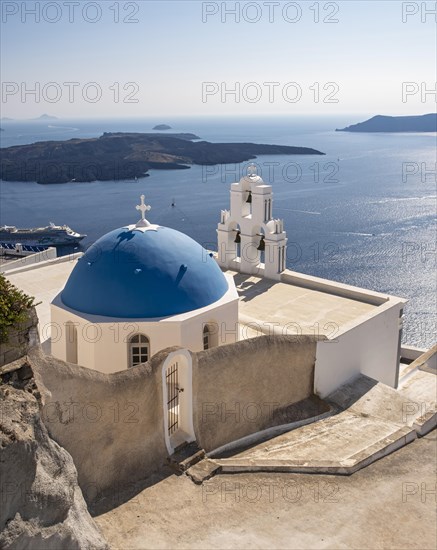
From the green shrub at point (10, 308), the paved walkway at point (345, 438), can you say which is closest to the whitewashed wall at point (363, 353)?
the paved walkway at point (345, 438)

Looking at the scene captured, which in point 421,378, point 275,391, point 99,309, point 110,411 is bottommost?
point 421,378

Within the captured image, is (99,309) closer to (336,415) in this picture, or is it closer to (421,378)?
(336,415)

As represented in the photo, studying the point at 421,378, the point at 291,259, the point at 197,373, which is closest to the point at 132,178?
the point at 291,259

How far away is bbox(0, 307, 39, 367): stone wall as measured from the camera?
8805 millimetres

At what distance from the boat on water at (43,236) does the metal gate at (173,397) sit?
52.6 meters

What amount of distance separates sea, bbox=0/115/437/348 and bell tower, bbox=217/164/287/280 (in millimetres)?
21564

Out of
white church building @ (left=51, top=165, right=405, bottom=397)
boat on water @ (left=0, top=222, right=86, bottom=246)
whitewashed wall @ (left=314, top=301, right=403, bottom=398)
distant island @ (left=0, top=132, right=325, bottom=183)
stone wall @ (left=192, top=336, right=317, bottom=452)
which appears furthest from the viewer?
distant island @ (left=0, top=132, right=325, bottom=183)

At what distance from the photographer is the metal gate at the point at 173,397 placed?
13.0 metres

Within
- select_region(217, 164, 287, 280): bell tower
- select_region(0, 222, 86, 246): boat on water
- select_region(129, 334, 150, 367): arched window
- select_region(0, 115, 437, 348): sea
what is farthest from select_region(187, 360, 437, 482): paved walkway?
select_region(0, 222, 86, 246): boat on water

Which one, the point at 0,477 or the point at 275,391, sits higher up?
the point at 0,477

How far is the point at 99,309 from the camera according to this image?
47.8 ft

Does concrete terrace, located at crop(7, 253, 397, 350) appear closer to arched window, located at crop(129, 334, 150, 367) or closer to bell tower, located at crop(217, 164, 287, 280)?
bell tower, located at crop(217, 164, 287, 280)

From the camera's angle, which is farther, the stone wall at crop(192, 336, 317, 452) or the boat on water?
the boat on water

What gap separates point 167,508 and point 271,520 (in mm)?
1860
